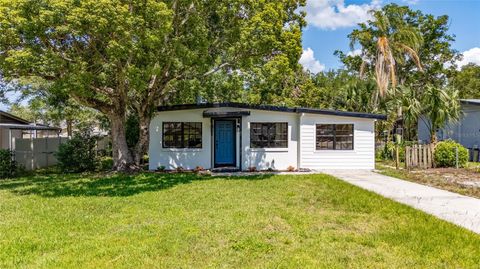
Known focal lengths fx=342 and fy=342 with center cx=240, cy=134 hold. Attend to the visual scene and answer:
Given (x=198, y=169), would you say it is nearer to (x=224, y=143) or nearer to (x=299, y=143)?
(x=224, y=143)

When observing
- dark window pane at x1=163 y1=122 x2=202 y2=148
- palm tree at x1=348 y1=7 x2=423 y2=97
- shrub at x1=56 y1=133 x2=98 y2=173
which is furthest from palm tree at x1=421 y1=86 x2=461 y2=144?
shrub at x1=56 y1=133 x2=98 y2=173

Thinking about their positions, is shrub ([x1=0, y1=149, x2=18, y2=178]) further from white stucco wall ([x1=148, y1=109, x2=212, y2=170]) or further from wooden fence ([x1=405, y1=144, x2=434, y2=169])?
wooden fence ([x1=405, y1=144, x2=434, y2=169])

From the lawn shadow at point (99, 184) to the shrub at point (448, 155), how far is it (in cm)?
726

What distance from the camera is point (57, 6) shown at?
8.90 metres

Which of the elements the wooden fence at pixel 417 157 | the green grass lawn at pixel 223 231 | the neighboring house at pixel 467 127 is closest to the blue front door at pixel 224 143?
the green grass lawn at pixel 223 231

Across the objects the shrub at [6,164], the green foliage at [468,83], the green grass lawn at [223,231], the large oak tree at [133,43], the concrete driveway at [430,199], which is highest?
the green foliage at [468,83]

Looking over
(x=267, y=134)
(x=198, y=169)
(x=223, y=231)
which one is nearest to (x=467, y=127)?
(x=267, y=134)

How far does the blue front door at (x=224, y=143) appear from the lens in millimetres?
14680

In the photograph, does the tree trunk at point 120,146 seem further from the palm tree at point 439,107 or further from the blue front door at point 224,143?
the palm tree at point 439,107

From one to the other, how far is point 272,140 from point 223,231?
365 inches

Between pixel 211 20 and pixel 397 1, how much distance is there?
2314 centimetres

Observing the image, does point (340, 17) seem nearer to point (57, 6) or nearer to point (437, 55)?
point (437, 55)

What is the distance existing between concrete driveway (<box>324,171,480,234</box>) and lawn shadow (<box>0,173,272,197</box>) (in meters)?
3.76

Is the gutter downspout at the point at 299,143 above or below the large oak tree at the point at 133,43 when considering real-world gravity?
below
